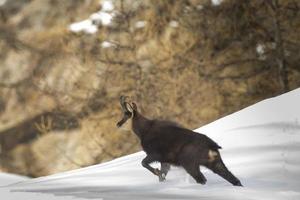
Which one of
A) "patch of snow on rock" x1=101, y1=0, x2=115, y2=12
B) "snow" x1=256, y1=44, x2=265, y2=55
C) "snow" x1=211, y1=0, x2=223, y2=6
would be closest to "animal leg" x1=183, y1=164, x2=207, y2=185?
"snow" x1=256, y1=44, x2=265, y2=55

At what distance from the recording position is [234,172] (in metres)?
6.89

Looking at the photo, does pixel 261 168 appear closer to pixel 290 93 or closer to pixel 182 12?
pixel 290 93

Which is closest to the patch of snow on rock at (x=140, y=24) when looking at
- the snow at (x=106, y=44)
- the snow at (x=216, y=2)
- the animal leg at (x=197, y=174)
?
the snow at (x=106, y=44)

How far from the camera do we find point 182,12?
10523 millimetres

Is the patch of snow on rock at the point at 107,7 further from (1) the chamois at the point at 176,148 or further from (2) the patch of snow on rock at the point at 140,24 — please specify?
(1) the chamois at the point at 176,148

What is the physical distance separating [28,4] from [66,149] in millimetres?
3009

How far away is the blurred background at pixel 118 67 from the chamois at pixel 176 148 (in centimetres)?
275

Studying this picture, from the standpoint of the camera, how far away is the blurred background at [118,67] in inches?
388

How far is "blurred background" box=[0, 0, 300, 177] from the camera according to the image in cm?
986

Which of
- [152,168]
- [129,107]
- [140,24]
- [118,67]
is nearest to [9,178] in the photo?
[118,67]

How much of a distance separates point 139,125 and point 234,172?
1.43m

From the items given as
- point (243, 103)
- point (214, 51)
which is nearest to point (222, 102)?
point (243, 103)

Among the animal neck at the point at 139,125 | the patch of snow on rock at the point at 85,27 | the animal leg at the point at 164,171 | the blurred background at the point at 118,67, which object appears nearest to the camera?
the animal leg at the point at 164,171

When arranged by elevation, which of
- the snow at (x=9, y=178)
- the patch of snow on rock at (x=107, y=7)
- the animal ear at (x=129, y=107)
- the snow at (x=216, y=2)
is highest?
the snow at (x=216, y=2)
